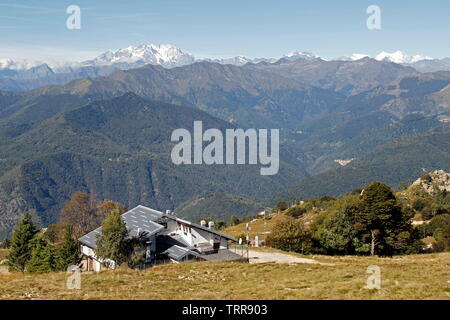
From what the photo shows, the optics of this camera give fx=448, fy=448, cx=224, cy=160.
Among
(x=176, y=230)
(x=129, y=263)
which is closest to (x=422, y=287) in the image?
(x=129, y=263)

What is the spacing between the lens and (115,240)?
41188 millimetres

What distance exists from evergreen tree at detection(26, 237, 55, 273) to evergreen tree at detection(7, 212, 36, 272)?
2.48m

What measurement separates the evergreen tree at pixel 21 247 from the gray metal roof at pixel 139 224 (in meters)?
6.38

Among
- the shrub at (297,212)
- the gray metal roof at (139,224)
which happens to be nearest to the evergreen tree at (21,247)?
the gray metal roof at (139,224)

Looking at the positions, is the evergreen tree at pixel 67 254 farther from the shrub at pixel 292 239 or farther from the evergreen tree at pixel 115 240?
the shrub at pixel 292 239

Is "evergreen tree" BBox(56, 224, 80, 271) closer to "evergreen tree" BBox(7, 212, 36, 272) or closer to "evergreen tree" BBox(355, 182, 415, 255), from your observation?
"evergreen tree" BBox(7, 212, 36, 272)

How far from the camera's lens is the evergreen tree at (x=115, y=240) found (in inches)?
1622

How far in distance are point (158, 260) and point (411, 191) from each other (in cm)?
9896

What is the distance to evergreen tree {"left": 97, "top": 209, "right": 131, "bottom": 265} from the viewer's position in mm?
41188

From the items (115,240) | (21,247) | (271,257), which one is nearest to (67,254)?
(115,240)

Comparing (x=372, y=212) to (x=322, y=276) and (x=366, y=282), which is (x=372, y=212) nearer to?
(x=322, y=276)

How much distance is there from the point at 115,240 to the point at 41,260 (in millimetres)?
12383

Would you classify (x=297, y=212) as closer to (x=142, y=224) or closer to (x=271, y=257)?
(x=271, y=257)

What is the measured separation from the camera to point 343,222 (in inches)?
2290
